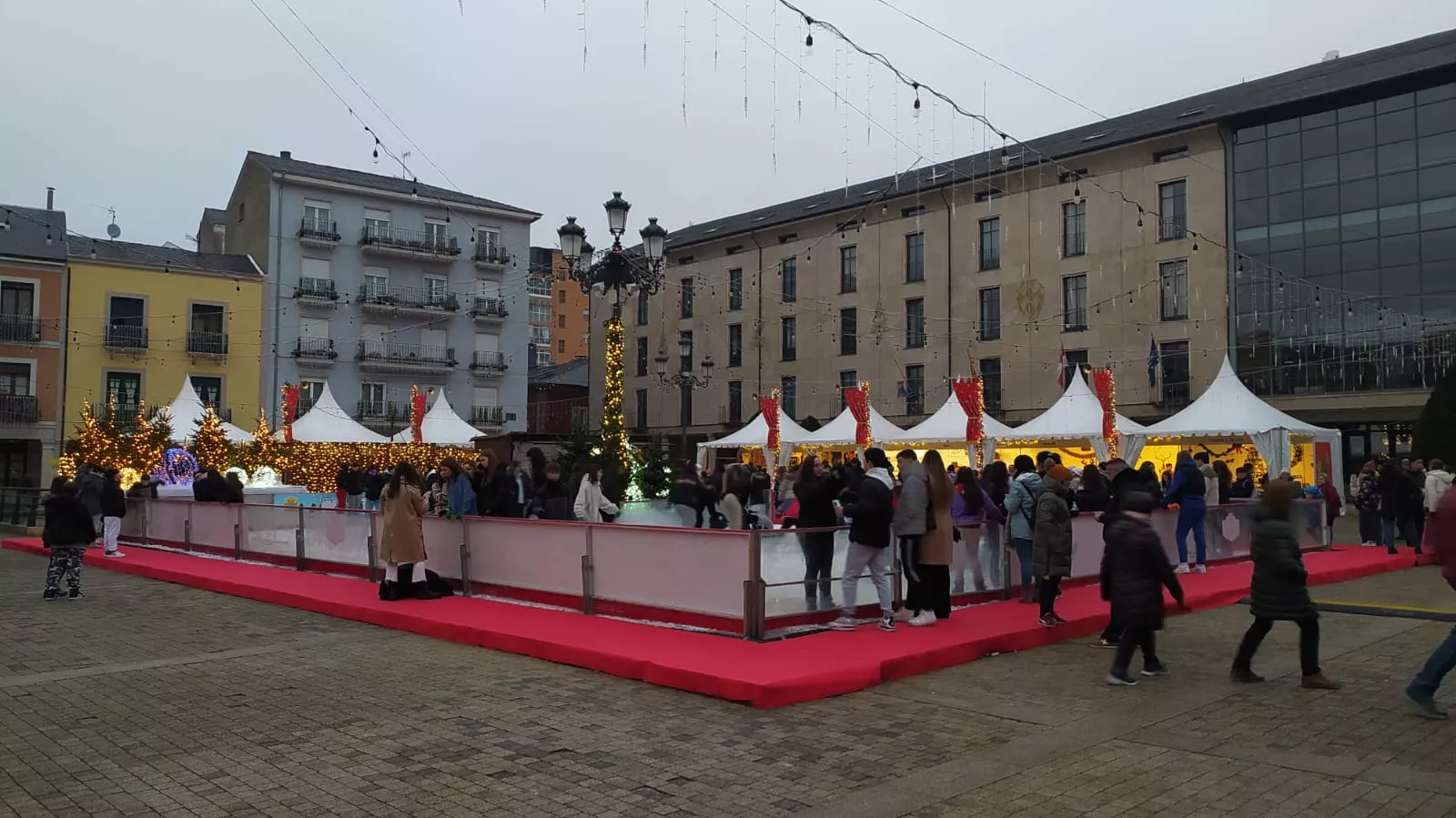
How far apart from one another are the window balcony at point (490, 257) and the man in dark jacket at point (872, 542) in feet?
135

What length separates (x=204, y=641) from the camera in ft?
31.4

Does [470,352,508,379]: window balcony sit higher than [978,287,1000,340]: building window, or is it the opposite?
[978,287,1000,340]: building window

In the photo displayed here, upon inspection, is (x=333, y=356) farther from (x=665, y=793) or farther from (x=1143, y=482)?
(x=665, y=793)

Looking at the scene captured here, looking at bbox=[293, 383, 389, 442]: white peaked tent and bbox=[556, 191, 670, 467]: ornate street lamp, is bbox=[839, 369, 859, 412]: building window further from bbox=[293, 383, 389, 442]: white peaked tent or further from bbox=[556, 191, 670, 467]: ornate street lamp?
bbox=[556, 191, 670, 467]: ornate street lamp

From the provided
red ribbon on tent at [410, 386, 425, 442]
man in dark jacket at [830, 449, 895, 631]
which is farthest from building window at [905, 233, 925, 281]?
man in dark jacket at [830, 449, 895, 631]

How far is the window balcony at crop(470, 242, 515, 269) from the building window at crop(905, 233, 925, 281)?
1889cm

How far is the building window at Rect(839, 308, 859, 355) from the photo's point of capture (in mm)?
42906

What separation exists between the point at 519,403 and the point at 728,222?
13304 millimetres

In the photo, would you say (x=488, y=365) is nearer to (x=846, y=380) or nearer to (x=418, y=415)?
(x=846, y=380)

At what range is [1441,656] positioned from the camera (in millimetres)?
6379

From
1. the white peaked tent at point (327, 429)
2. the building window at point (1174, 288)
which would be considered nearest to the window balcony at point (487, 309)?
the white peaked tent at point (327, 429)

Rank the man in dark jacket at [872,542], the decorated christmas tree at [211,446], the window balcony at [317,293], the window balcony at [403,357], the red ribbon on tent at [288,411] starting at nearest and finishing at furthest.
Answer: the man in dark jacket at [872,542]
the decorated christmas tree at [211,446]
the red ribbon on tent at [288,411]
the window balcony at [317,293]
the window balcony at [403,357]

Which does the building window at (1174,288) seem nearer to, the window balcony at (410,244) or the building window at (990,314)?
the building window at (990,314)

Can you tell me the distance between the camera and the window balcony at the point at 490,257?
48.3m
